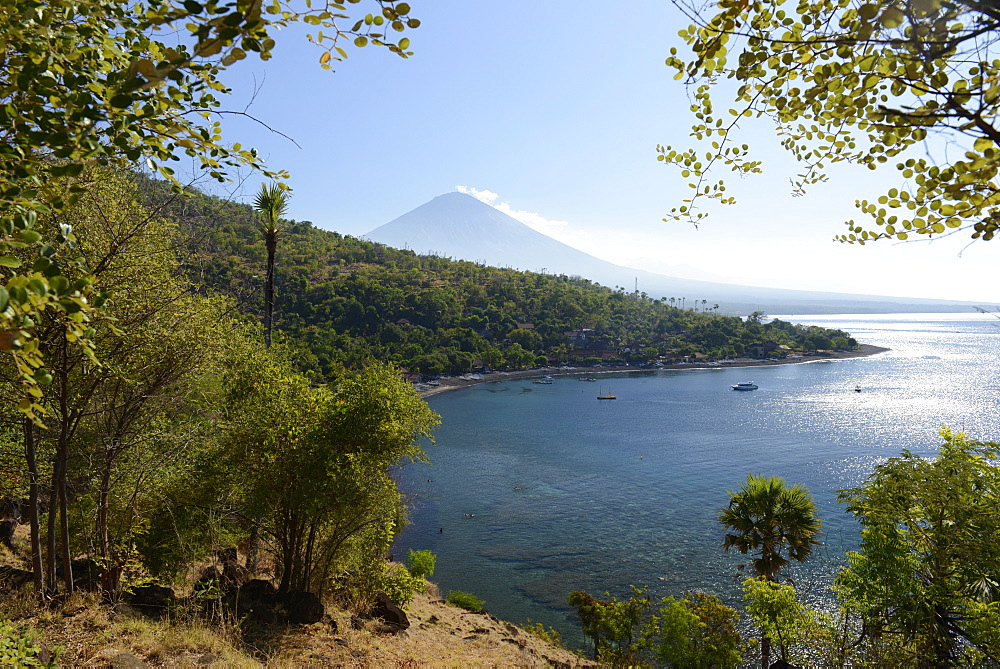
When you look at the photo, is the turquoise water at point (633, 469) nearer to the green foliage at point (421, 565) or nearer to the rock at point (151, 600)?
the green foliage at point (421, 565)

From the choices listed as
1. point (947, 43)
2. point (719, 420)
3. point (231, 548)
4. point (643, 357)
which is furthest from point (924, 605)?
point (643, 357)

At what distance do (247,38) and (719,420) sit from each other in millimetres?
47971

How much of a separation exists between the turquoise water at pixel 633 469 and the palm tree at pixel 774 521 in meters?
6.29

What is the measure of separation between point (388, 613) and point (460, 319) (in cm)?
6593

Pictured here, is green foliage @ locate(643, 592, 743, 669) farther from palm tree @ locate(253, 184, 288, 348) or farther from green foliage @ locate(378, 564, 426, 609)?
palm tree @ locate(253, 184, 288, 348)

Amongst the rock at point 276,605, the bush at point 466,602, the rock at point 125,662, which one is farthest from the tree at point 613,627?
the rock at point 125,662

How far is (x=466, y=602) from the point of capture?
15.6 metres

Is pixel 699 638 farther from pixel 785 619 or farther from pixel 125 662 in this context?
pixel 125 662

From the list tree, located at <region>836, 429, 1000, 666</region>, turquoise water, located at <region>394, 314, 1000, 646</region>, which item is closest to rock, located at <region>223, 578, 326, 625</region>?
turquoise water, located at <region>394, 314, 1000, 646</region>

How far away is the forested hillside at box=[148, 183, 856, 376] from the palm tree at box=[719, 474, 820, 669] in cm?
3953

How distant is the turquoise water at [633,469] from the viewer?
18422 millimetres

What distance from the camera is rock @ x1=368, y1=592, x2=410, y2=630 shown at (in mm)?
9617

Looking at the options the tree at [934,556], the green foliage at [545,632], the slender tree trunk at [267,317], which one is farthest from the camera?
the green foliage at [545,632]

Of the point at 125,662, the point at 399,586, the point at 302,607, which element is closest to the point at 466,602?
the point at 399,586
